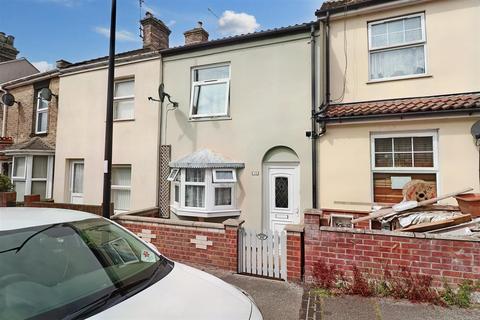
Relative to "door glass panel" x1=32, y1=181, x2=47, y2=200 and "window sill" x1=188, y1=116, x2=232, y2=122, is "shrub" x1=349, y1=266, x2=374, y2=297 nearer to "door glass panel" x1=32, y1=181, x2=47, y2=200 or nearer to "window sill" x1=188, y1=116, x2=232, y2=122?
"window sill" x1=188, y1=116, x2=232, y2=122

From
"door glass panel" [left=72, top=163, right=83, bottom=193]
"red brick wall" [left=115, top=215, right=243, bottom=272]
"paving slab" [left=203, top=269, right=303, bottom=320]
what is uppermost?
"door glass panel" [left=72, top=163, right=83, bottom=193]

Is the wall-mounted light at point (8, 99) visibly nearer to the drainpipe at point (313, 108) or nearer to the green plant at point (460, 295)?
the drainpipe at point (313, 108)

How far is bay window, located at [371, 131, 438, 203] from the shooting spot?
6074mm

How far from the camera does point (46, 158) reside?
1102 centimetres

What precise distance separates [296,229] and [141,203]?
5734 millimetres

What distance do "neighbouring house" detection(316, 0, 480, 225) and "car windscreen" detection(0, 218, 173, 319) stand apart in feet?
16.3

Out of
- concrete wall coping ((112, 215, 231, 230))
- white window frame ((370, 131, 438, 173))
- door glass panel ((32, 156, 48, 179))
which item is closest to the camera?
concrete wall coping ((112, 215, 231, 230))

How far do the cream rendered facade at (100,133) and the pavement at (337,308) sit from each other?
214 inches

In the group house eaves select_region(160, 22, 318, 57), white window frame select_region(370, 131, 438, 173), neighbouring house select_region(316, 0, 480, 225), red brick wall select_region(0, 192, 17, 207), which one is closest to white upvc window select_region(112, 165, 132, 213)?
red brick wall select_region(0, 192, 17, 207)

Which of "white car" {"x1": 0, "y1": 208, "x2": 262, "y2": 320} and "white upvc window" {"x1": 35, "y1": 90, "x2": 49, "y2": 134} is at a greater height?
"white upvc window" {"x1": 35, "y1": 90, "x2": 49, "y2": 134}

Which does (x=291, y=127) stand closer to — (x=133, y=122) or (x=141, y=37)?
(x=133, y=122)

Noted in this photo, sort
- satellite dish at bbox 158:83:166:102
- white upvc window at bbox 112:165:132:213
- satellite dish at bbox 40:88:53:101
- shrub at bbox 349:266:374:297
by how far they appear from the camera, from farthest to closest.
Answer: satellite dish at bbox 40:88:53:101, white upvc window at bbox 112:165:132:213, satellite dish at bbox 158:83:166:102, shrub at bbox 349:266:374:297

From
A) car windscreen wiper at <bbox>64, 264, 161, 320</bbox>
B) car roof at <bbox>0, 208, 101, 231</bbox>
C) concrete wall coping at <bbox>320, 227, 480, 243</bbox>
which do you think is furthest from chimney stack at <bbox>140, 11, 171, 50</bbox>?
car windscreen wiper at <bbox>64, 264, 161, 320</bbox>

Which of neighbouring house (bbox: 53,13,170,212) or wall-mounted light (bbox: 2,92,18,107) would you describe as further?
wall-mounted light (bbox: 2,92,18,107)
